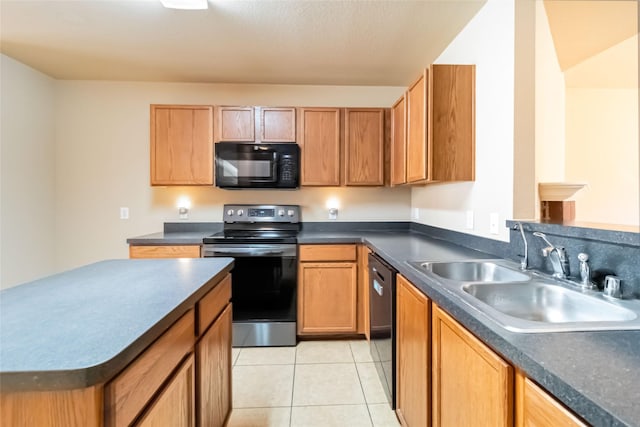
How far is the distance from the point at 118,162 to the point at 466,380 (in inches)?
138

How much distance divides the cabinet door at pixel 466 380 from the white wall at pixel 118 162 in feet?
7.46

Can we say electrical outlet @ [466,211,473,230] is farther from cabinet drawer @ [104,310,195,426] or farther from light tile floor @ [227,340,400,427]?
cabinet drawer @ [104,310,195,426]

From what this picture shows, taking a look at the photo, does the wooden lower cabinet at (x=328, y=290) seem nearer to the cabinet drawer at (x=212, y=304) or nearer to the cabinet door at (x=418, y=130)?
the cabinet door at (x=418, y=130)

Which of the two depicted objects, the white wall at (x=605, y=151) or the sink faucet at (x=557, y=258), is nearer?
the sink faucet at (x=557, y=258)

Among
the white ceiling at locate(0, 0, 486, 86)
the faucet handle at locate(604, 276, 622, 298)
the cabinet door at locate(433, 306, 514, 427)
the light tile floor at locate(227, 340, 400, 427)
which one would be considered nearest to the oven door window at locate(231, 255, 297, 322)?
the light tile floor at locate(227, 340, 400, 427)

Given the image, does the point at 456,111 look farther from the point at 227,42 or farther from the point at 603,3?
the point at 227,42

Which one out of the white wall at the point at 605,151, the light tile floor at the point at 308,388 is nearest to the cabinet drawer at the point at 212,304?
the light tile floor at the point at 308,388

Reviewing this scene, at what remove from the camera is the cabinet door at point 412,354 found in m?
1.27

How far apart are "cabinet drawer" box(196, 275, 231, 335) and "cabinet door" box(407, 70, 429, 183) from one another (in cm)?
136

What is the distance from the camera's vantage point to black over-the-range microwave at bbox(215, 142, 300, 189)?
2.80 meters

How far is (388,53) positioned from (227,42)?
1274 mm

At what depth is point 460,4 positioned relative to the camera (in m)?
1.87

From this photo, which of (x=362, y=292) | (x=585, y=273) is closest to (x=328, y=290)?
(x=362, y=292)

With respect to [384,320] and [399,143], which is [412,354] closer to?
[384,320]
